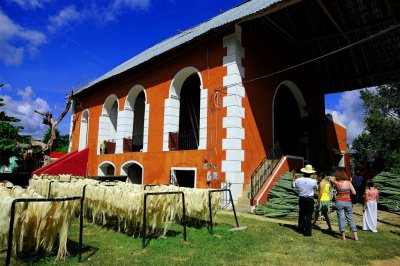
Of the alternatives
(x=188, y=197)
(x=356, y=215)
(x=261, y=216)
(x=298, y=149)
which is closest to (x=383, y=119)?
(x=298, y=149)

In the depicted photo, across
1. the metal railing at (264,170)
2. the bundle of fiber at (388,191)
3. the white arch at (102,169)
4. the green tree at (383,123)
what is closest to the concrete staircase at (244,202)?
the metal railing at (264,170)

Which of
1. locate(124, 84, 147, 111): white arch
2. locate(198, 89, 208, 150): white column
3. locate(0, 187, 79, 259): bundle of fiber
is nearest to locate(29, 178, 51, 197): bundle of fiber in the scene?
locate(0, 187, 79, 259): bundle of fiber

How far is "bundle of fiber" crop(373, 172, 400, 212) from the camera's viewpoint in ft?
36.3

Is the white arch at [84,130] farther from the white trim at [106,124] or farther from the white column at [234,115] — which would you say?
the white column at [234,115]

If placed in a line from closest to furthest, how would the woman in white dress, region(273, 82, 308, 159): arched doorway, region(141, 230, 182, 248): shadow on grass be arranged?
region(141, 230, 182, 248): shadow on grass < the woman in white dress < region(273, 82, 308, 159): arched doorway

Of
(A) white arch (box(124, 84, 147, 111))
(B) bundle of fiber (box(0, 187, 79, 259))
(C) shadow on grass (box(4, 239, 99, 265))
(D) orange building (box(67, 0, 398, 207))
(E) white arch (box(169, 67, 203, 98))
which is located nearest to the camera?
(B) bundle of fiber (box(0, 187, 79, 259))

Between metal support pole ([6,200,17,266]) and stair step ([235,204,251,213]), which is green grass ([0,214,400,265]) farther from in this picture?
stair step ([235,204,251,213])

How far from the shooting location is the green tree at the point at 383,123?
95.3ft

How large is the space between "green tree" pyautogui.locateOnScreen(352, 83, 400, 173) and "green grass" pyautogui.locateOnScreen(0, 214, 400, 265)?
77.8ft

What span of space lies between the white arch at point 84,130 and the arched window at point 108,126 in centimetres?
238

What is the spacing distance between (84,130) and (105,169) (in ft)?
14.5

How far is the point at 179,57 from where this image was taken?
1339 cm

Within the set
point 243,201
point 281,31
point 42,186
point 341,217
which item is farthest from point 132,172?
point 341,217

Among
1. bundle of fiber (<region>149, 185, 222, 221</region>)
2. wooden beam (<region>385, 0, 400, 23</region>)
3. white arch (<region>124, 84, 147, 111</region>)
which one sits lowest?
bundle of fiber (<region>149, 185, 222, 221</region>)
